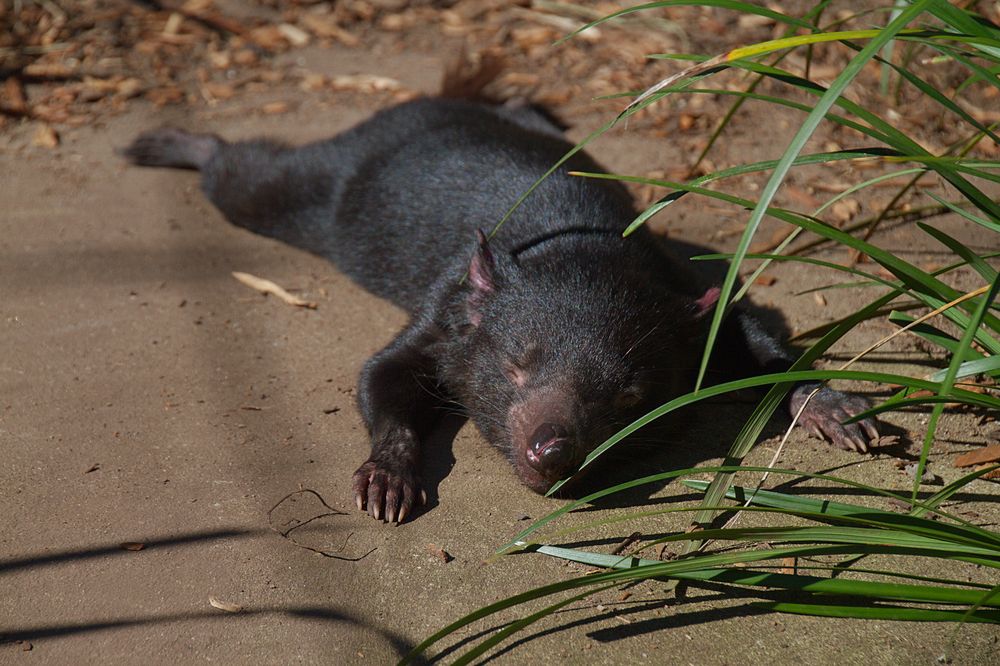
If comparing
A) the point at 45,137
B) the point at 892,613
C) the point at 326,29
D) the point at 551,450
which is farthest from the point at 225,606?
the point at 326,29

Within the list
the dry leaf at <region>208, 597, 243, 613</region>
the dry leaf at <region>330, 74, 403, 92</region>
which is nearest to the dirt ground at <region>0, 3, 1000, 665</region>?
the dry leaf at <region>208, 597, 243, 613</region>

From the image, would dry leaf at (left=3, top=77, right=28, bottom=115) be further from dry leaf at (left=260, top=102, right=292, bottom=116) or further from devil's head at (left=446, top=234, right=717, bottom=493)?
devil's head at (left=446, top=234, right=717, bottom=493)

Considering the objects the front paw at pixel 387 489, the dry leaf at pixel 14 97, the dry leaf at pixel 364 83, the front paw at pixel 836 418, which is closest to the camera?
the front paw at pixel 387 489

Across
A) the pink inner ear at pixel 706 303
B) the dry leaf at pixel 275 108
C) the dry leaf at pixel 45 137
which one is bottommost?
the dry leaf at pixel 45 137

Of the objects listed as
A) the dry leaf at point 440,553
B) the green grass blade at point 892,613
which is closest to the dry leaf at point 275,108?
the dry leaf at point 440,553

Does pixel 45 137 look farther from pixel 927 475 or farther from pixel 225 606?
pixel 927 475

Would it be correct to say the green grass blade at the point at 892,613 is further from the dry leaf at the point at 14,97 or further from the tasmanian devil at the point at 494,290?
the dry leaf at the point at 14,97

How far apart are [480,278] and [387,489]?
2.78ft

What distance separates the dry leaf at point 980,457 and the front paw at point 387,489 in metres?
1.73

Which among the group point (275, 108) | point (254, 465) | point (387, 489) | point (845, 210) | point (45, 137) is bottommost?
point (45, 137)

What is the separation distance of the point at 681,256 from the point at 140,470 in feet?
8.54

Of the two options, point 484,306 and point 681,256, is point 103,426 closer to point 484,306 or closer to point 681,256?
point 484,306

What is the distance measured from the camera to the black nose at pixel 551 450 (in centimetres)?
285

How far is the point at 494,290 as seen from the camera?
337cm
